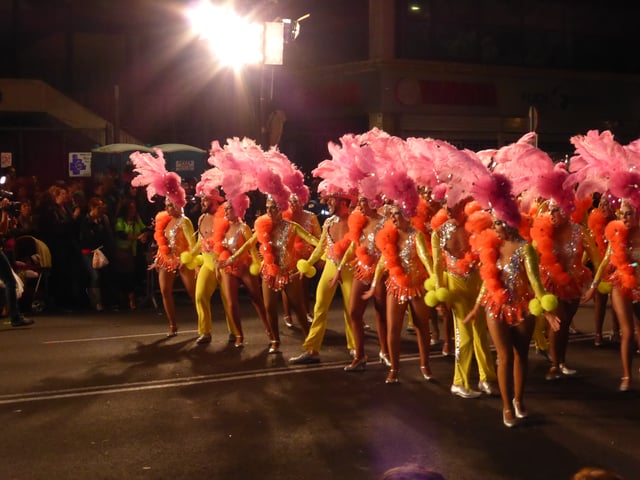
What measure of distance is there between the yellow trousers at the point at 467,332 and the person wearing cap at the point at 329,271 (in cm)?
160

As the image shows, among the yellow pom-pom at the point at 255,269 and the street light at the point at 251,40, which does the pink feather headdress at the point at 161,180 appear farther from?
the street light at the point at 251,40

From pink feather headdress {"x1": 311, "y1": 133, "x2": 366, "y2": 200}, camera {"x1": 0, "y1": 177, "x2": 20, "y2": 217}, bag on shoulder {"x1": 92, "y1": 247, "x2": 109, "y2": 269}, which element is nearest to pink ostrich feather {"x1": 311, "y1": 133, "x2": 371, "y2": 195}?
pink feather headdress {"x1": 311, "y1": 133, "x2": 366, "y2": 200}

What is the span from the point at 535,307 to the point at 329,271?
313cm

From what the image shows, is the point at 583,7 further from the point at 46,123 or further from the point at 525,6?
the point at 46,123

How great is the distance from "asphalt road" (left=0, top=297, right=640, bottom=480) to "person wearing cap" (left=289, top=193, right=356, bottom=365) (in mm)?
261

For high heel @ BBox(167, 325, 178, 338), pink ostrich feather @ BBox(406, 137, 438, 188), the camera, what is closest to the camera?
pink ostrich feather @ BBox(406, 137, 438, 188)

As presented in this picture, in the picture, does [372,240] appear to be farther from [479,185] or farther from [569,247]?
[479,185]

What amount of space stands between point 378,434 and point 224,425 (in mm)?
1277

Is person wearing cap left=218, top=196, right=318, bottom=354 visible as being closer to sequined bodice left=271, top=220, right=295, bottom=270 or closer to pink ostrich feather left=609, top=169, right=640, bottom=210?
sequined bodice left=271, top=220, right=295, bottom=270

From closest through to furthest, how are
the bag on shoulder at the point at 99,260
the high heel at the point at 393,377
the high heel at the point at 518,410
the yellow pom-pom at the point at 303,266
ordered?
the high heel at the point at 518,410
the high heel at the point at 393,377
the yellow pom-pom at the point at 303,266
the bag on shoulder at the point at 99,260

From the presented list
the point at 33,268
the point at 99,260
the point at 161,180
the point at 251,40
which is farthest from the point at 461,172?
the point at 251,40

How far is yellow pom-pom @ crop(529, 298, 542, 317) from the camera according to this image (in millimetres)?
7293

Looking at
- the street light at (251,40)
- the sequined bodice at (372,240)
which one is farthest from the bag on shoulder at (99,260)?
the sequined bodice at (372,240)

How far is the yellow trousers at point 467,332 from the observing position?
335 inches
